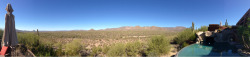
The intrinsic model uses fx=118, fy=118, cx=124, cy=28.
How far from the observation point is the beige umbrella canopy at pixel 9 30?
5.16 meters

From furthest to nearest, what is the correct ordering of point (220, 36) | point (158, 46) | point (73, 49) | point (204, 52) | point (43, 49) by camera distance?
1. point (220, 36)
2. point (158, 46)
3. point (73, 49)
4. point (204, 52)
5. point (43, 49)

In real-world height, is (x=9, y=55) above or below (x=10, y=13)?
below

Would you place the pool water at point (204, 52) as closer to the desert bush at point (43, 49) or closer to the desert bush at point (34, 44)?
the desert bush at point (43, 49)

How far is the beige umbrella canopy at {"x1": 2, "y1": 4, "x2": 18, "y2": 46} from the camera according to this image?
5159mm

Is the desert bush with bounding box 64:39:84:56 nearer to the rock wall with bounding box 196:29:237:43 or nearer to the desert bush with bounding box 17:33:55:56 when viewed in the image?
the desert bush with bounding box 17:33:55:56

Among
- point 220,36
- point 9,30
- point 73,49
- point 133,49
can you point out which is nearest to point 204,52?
point 133,49

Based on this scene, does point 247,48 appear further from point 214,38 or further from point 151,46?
point 151,46

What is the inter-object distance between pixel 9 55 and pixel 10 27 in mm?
1298

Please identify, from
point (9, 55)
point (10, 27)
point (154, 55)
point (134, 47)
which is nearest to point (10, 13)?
point (10, 27)

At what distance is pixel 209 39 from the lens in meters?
13.3

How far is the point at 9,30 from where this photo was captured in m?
5.32

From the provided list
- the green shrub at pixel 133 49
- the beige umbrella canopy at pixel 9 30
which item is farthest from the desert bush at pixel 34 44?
A: the green shrub at pixel 133 49

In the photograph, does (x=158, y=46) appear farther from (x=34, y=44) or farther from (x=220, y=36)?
(x=34, y=44)

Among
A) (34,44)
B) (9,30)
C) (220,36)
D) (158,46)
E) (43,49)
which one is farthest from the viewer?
(220,36)
